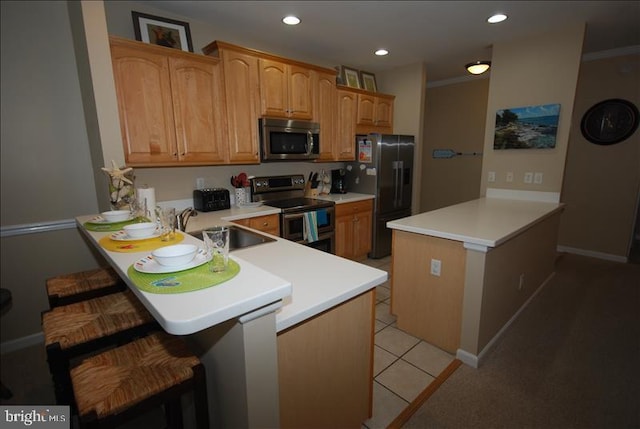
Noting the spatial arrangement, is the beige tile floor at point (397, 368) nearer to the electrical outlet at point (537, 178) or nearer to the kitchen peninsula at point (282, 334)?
the kitchen peninsula at point (282, 334)

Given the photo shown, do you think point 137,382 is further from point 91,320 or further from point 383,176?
point 383,176

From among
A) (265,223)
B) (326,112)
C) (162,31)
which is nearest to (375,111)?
(326,112)

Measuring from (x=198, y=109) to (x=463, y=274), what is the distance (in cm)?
253

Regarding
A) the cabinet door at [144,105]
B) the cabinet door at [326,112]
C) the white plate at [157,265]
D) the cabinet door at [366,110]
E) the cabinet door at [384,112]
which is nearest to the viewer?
the white plate at [157,265]

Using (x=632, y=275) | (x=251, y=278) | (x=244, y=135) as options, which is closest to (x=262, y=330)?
(x=251, y=278)

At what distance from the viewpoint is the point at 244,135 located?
3.08 m

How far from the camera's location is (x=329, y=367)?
1.30m

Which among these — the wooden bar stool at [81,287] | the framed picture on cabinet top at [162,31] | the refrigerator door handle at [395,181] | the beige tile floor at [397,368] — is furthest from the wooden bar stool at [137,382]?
the refrigerator door handle at [395,181]

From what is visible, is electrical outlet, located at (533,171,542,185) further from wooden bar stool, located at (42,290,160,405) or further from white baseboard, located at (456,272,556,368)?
wooden bar stool, located at (42,290,160,405)

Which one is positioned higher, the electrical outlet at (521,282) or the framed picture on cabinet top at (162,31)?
the framed picture on cabinet top at (162,31)

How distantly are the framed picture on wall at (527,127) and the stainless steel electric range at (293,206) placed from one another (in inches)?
83.1

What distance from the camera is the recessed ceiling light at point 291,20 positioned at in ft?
9.27

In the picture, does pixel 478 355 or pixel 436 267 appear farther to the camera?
pixel 436 267

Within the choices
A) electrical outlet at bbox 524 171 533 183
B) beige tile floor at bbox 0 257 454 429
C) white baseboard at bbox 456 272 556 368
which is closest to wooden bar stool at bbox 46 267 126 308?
beige tile floor at bbox 0 257 454 429
